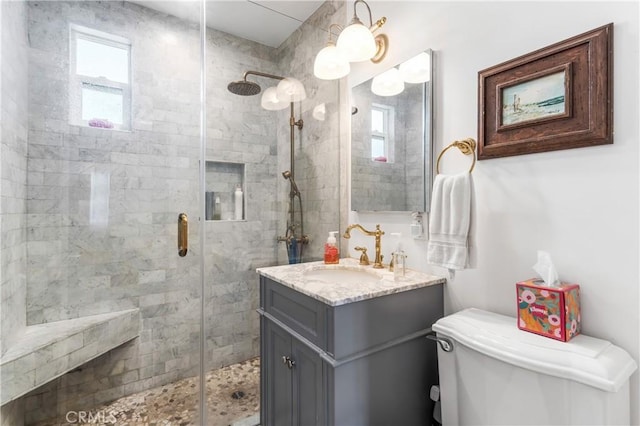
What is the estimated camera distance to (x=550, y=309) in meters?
0.83

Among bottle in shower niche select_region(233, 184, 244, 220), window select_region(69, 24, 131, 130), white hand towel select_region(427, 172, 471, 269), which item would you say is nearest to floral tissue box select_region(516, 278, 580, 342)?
white hand towel select_region(427, 172, 471, 269)

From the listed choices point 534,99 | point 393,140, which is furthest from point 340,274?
point 534,99

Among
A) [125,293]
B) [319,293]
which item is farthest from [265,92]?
[125,293]


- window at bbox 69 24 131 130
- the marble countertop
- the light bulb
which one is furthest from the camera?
window at bbox 69 24 131 130

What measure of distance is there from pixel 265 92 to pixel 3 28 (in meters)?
1.23

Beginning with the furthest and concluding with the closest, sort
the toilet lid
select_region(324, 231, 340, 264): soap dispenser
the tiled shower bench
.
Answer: select_region(324, 231, 340, 264): soap dispenser
the tiled shower bench
the toilet lid

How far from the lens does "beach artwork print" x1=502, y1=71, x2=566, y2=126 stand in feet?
3.00

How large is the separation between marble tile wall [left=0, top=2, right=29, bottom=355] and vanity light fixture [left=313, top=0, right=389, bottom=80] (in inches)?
58.9

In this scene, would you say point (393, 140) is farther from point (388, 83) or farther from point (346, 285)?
point (346, 285)

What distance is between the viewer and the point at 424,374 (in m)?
1.19

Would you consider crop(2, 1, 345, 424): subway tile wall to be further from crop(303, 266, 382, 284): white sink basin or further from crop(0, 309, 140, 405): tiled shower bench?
crop(303, 266, 382, 284): white sink basin

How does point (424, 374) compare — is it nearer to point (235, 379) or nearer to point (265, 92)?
point (235, 379)

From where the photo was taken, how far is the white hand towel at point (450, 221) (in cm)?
109

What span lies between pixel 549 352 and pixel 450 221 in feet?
1.62
